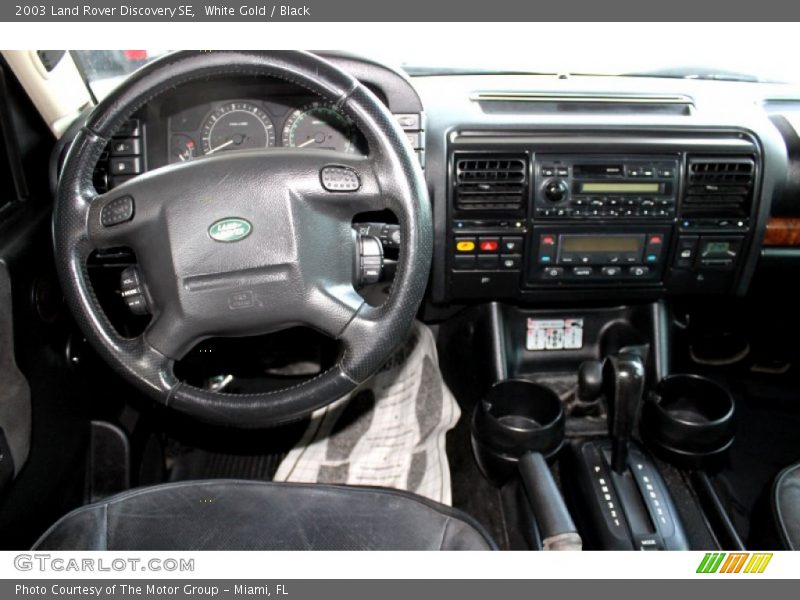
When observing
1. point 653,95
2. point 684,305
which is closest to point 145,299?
point 653,95

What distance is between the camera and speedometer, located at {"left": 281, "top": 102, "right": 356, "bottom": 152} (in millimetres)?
1410

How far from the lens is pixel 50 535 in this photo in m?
1.11

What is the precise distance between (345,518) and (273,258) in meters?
0.45

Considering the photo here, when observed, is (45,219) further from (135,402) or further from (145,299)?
(135,402)

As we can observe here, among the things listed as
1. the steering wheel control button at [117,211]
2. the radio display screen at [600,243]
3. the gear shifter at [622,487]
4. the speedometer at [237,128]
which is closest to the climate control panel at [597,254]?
the radio display screen at [600,243]

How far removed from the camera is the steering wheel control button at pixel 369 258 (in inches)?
45.2

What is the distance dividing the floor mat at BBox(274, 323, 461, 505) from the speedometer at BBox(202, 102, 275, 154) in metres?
0.80

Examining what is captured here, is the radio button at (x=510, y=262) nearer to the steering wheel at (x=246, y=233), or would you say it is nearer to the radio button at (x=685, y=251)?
the radio button at (x=685, y=251)

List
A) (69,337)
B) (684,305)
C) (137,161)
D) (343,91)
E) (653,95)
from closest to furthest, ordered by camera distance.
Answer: (343,91), (137,161), (69,337), (653,95), (684,305)

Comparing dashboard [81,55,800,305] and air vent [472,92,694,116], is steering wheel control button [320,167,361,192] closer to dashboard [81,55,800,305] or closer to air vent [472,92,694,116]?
dashboard [81,55,800,305]

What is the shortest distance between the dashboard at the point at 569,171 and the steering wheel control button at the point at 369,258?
1.04 feet

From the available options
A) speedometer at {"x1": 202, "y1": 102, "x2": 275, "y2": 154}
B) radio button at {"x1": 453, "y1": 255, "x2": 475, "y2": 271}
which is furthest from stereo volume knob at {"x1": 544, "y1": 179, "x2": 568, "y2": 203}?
speedometer at {"x1": 202, "y1": 102, "x2": 275, "y2": 154}

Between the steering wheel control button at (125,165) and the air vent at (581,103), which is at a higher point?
the steering wheel control button at (125,165)

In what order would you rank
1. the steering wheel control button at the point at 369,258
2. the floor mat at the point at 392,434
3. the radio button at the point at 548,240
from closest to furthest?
the steering wheel control button at the point at 369,258 < the radio button at the point at 548,240 < the floor mat at the point at 392,434
